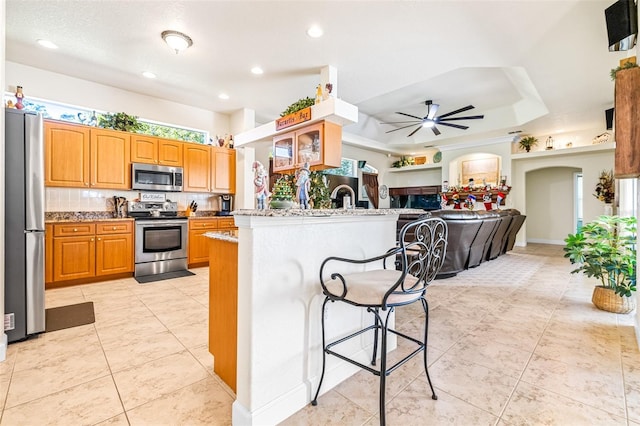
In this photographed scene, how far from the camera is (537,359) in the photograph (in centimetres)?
198

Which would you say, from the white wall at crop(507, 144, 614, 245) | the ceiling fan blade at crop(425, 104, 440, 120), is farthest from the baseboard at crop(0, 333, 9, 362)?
the white wall at crop(507, 144, 614, 245)

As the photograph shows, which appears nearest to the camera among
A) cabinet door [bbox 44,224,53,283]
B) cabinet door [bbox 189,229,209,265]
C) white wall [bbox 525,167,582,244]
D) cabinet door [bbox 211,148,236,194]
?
cabinet door [bbox 44,224,53,283]

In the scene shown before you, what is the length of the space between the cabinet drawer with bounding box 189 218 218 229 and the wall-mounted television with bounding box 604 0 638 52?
17.8 ft

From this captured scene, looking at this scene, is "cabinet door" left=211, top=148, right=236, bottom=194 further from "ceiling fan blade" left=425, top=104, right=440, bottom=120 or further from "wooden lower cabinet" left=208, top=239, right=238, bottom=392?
"ceiling fan blade" left=425, top=104, right=440, bottom=120

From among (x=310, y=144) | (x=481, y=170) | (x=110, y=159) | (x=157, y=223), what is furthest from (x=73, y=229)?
(x=481, y=170)

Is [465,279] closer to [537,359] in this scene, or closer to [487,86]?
[537,359]

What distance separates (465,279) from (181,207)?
16.1 ft

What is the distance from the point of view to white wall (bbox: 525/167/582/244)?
8.21 m

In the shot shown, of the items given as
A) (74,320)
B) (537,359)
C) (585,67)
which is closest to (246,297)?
(537,359)

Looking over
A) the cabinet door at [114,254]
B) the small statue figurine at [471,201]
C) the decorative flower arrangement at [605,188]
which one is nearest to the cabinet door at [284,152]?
→ the cabinet door at [114,254]

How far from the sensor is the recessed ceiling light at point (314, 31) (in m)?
2.97

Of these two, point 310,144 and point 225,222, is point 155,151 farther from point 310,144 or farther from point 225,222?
point 310,144

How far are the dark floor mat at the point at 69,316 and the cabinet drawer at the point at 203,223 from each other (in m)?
1.93

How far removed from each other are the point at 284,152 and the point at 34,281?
10.4ft
